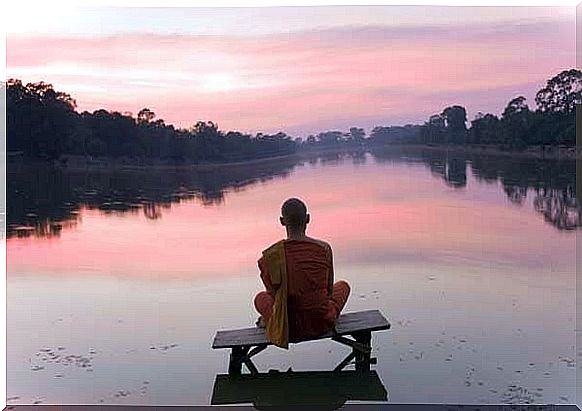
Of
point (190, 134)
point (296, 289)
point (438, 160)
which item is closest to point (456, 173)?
point (438, 160)

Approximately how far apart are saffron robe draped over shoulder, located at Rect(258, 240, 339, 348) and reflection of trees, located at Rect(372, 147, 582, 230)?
5.15ft

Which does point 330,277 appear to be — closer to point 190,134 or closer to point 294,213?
point 294,213

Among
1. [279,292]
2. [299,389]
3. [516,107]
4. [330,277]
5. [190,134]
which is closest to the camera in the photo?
[299,389]

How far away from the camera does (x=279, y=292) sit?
377 centimetres

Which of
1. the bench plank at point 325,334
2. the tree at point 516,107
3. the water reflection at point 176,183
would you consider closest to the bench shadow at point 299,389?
the bench plank at point 325,334

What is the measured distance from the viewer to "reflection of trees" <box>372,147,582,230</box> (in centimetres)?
484

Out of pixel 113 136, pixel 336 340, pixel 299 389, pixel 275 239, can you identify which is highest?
pixel 113 136

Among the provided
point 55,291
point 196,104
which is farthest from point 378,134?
point 55,291

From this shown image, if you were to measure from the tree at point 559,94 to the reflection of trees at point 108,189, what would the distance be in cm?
151

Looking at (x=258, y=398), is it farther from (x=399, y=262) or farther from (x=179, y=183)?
(x=179, y=183)

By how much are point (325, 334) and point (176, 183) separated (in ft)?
6.16

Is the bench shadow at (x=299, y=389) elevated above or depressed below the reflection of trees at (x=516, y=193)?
below

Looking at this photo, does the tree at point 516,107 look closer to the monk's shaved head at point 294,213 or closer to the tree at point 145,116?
the monk's shaved head at point 294,213

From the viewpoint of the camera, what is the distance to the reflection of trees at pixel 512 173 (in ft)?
15.9
